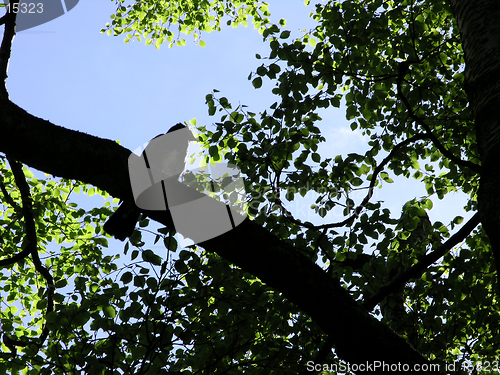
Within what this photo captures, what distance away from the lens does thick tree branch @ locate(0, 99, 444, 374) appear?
93.4 inches

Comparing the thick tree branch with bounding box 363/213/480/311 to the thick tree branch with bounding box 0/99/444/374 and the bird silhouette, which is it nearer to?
the thick tree branch with bounding box 0/99/444/374

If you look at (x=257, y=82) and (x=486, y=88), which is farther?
(x=257, y=82)

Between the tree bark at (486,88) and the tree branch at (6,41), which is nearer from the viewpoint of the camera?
the tree bark at (486,88)

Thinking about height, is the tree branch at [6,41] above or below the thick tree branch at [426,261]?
above

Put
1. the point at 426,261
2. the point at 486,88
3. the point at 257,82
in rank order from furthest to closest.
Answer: the point at 257,82, the point at 426,261, the point at 486,88

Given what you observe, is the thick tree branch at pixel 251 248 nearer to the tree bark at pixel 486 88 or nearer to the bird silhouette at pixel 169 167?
the bird silhouette at pixel 169 167

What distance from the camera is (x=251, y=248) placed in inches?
104

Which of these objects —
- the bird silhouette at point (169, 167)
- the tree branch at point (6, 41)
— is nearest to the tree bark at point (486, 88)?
the bird silhouette at point (169, 167)

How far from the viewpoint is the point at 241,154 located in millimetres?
4395

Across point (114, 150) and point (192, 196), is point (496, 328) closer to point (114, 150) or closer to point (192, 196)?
point (192, 196)

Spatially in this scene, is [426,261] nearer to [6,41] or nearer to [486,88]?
[486,88]

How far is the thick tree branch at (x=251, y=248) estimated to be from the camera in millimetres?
2371

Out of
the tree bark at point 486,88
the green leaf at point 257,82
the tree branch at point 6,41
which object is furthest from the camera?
the green leaf at point 257,82

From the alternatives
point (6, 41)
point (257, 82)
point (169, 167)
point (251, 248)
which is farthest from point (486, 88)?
point (6, 41)
